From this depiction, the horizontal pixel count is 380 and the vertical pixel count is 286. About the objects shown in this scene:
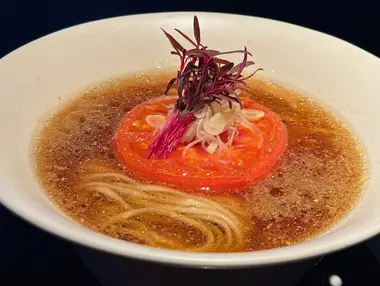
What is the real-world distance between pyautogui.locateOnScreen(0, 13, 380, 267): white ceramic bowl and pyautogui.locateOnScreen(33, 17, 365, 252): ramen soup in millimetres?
64

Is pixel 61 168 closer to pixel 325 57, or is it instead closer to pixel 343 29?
pixel 325 57

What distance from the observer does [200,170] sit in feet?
3.82

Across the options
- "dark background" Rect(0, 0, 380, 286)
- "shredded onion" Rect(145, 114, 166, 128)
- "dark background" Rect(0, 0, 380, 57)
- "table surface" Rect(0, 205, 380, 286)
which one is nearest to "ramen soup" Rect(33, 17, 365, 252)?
"shredded onion" Rect(145, 114, 166, 128)

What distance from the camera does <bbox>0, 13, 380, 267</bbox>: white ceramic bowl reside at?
1008mm

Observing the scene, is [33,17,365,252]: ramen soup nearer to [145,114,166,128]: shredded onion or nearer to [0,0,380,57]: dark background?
[145,114,166,128]: shredded onion

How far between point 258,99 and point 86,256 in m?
0.74

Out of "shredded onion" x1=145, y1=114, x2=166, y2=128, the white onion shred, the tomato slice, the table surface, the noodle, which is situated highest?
the white onion shred

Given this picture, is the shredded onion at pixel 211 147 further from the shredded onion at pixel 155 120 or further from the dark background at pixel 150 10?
the dark background at pixel 150 10

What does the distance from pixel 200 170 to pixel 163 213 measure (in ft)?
0.40

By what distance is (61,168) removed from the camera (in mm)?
1225

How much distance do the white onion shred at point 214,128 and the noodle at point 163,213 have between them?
109 mm

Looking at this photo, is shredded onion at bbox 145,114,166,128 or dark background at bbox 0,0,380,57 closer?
shredded onion at bbox 145,114,166,128

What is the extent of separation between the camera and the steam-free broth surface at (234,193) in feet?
3.54

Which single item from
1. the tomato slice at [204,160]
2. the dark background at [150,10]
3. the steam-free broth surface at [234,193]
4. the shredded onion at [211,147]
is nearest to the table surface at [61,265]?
the dark background at [150,10]
